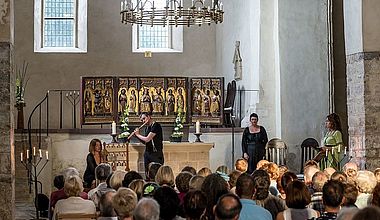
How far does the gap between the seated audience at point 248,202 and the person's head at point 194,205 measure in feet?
1.56

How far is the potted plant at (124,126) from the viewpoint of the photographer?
1563 centimetres

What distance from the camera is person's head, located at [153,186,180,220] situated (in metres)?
5.71

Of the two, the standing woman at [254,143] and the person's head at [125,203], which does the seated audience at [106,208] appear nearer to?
the person's head at [125,203]

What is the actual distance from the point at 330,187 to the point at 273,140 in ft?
34.8

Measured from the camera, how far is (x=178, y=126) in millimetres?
16688

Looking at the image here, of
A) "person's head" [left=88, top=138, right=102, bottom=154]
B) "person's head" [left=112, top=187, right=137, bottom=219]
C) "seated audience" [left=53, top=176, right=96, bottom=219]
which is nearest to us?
"person's head" [left=112, top=187, right=137, bottom=219]

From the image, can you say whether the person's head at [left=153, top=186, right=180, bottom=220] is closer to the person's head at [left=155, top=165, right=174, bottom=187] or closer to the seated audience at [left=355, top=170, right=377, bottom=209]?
the person's head at [left=155, top=165, right=174, bottom=187]

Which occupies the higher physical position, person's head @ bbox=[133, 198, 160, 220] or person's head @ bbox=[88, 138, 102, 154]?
person's head @ bbox=[88, 138, 102, 154]

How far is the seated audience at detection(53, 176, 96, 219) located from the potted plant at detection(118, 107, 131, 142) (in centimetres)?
810

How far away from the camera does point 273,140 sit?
16609 mm

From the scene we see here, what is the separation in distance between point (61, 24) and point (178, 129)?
25.0 feet

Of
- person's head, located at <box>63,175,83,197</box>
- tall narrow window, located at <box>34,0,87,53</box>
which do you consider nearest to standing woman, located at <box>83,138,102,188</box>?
person's head, located at <box>63,175,83,197</box>

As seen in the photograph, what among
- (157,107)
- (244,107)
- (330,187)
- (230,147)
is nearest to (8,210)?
(330,187)

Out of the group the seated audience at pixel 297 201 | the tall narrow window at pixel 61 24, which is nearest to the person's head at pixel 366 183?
the seated audience at pixel 297 201
